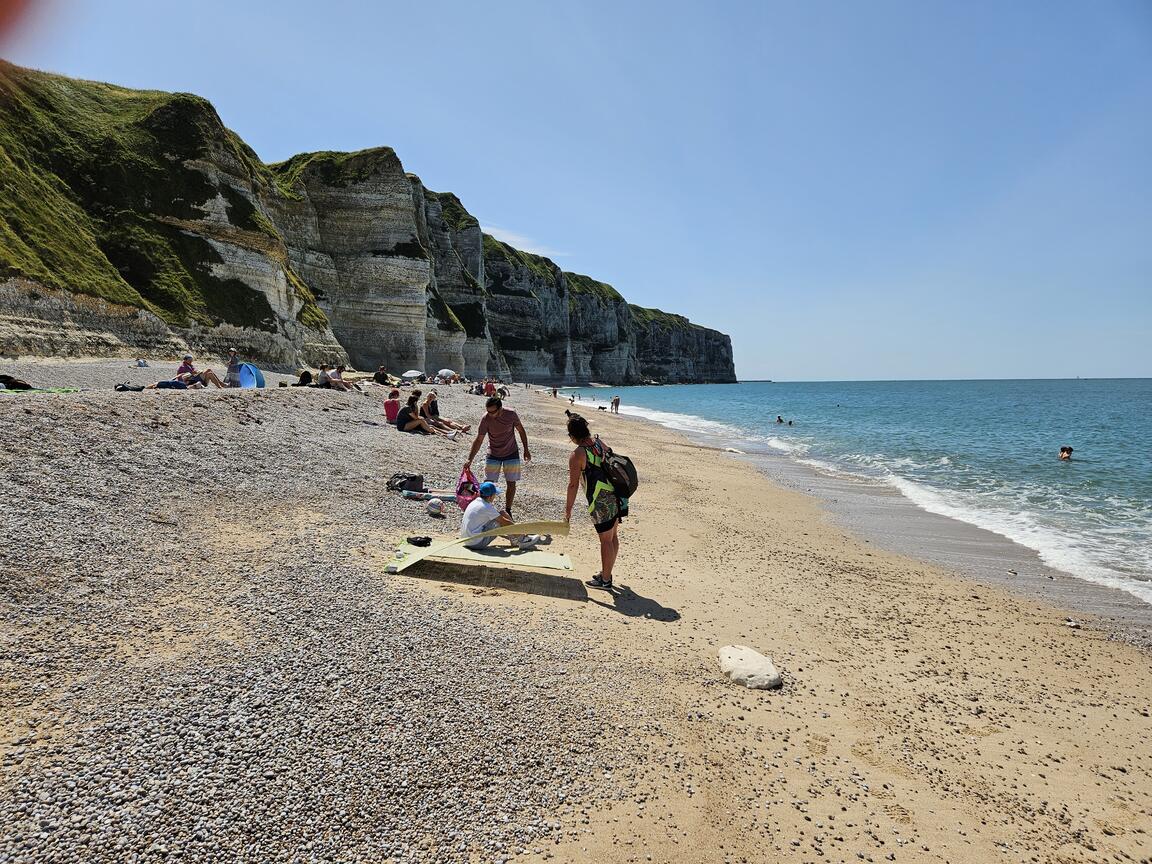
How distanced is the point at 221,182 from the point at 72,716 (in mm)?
48267

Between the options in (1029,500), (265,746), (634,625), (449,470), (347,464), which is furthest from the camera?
(1029,500)

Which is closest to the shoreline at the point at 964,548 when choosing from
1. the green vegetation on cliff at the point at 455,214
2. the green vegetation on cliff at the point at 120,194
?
the green vegetation on cliff at the point at 120,194

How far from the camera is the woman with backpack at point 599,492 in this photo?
23.6 ft

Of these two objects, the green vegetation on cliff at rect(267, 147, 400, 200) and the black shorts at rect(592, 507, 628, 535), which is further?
the green vegetation on cliff at rect(267, 147, 400, 200)

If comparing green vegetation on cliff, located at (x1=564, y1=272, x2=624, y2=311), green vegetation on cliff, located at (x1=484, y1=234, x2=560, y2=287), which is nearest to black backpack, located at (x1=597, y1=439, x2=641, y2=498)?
green vegetation on cliff, located at (x1=484, y1=234, x2=560, y2=287)

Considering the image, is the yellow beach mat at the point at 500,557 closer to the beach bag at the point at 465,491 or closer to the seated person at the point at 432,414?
the beach bag at the point at 465,491

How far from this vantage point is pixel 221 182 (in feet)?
135

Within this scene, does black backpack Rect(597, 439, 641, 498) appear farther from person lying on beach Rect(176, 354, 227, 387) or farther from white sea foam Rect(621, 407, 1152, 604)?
person lying on beach Rect(176, 354, 227, 387)

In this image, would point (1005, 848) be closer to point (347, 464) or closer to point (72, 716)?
point (72, 716)

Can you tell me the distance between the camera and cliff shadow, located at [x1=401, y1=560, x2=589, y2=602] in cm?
704

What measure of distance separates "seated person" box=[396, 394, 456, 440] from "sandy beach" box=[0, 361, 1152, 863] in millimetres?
9841

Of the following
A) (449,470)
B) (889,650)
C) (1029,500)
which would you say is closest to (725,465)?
(1029,500)

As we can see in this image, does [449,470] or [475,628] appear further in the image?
[449,470]

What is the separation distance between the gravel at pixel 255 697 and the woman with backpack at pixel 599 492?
6.00 feet
